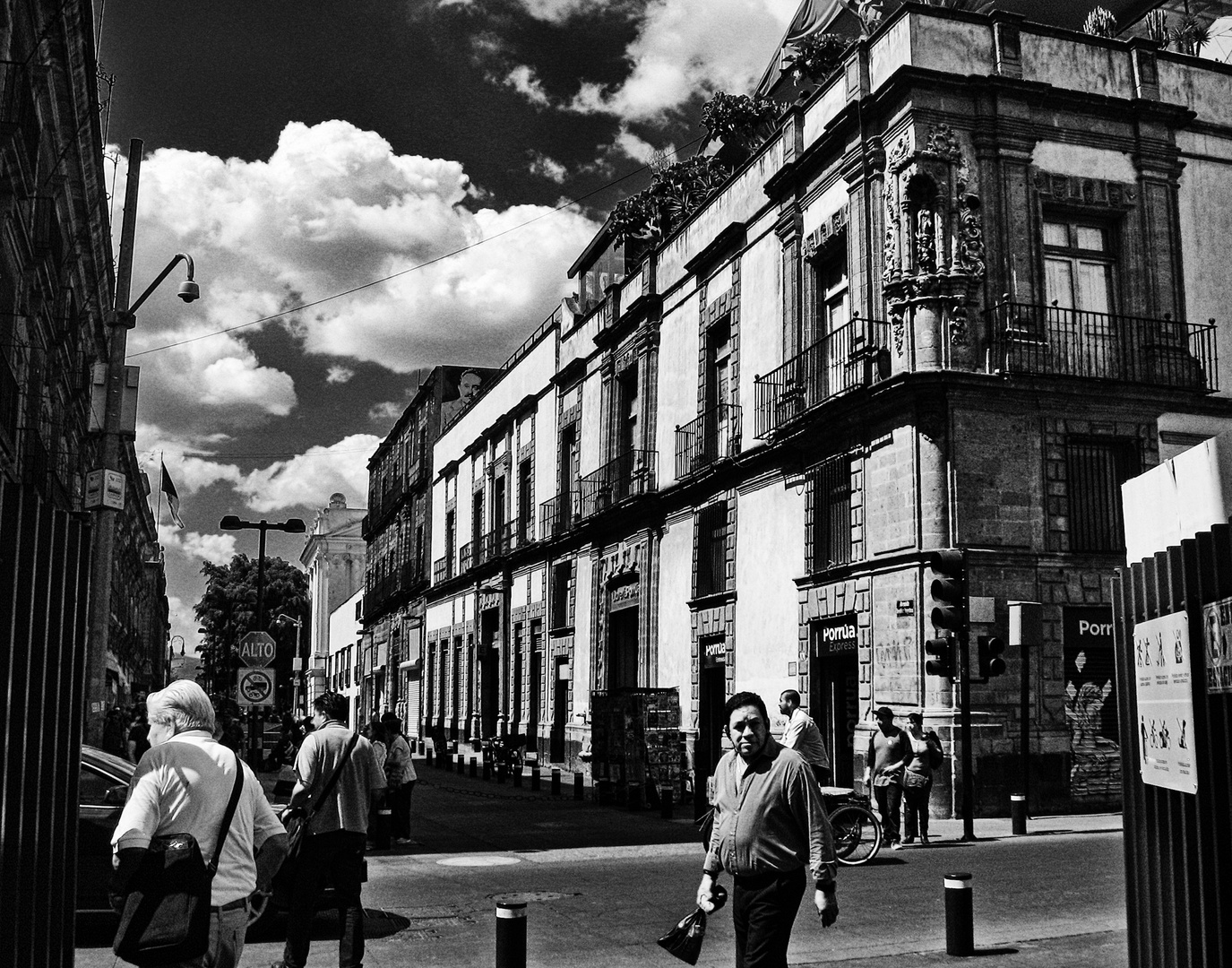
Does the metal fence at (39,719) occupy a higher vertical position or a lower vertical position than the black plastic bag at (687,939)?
higher

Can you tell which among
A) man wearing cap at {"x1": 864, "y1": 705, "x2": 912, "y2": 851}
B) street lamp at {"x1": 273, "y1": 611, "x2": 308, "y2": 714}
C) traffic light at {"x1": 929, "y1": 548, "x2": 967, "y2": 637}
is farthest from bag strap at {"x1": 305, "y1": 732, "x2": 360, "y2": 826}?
street lamp at {"x1": 273, "y1": 611, "x2": 308, "y2": 714}

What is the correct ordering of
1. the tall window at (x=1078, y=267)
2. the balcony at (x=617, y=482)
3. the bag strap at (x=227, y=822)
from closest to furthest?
the bag strap at (x=227, y=822), the tall window at (x=1078, y=267), the balcony at (x=617, y=482)

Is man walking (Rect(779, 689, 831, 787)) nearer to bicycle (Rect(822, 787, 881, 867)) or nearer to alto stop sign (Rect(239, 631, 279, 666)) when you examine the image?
bicycle (Rect(822, 787, 881, 867))

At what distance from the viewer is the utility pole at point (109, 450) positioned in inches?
658

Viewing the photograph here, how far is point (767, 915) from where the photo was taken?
5.79 m

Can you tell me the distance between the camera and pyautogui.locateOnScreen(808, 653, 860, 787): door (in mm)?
21578

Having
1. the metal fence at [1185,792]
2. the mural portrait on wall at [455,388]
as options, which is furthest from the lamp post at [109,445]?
the mural portrait on wall at [455,388]

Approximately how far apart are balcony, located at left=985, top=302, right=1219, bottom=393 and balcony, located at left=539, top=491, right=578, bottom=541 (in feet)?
57.8

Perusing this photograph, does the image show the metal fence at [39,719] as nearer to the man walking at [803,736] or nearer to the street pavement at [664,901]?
the street pavement at [664,901]

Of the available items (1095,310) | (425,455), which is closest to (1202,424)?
(1095,310)

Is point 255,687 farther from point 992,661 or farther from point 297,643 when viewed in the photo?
point 297,643

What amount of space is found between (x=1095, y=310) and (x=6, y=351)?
16475 mm

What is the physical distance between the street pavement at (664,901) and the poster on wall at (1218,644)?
15.8ft

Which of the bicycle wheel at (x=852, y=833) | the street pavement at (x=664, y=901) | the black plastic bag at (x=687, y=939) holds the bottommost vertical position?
the street pavement at (x=664, y=901)
